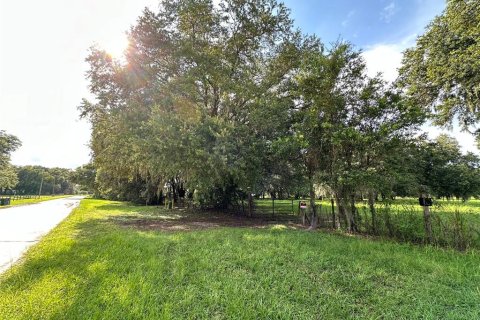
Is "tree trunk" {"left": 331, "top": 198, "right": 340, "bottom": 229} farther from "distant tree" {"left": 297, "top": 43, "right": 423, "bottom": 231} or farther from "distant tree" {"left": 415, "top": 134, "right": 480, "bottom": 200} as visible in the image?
"distant tree" {"left": 415, "top": 134, "right": 480, "bottom": 200}

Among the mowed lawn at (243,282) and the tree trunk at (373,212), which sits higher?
the tree trunk at (373,212)

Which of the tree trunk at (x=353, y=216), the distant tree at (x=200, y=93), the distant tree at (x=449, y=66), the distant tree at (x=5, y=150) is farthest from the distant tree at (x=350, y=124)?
the distant tree at (x=5, y=150)

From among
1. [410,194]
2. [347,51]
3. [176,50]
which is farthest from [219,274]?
[176,50]

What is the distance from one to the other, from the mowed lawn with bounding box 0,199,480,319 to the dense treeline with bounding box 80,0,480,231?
2.46m

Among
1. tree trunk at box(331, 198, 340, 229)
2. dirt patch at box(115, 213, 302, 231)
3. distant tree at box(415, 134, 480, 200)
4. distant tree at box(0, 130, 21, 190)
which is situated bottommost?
dirt patch at box(115, 213, 302, 231)

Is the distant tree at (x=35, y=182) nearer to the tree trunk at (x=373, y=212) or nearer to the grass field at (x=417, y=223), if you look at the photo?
the tree trunk at (x=373, y=212)

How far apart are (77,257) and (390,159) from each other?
24.9ft

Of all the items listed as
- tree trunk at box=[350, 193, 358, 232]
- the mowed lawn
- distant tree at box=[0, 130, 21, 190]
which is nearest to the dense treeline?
tree trunk at box=[350, 193, 358, 232]

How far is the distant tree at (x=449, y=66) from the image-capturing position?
25.6 ft

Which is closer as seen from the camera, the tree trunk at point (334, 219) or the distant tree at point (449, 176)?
the tree trunk at point (334, 219)

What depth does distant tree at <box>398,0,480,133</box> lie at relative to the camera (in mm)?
7805

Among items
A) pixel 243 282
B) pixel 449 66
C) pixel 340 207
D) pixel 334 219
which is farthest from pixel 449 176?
pixel 243 282

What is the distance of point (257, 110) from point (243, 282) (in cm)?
637

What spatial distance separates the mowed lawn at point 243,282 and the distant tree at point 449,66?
627 centimetres
